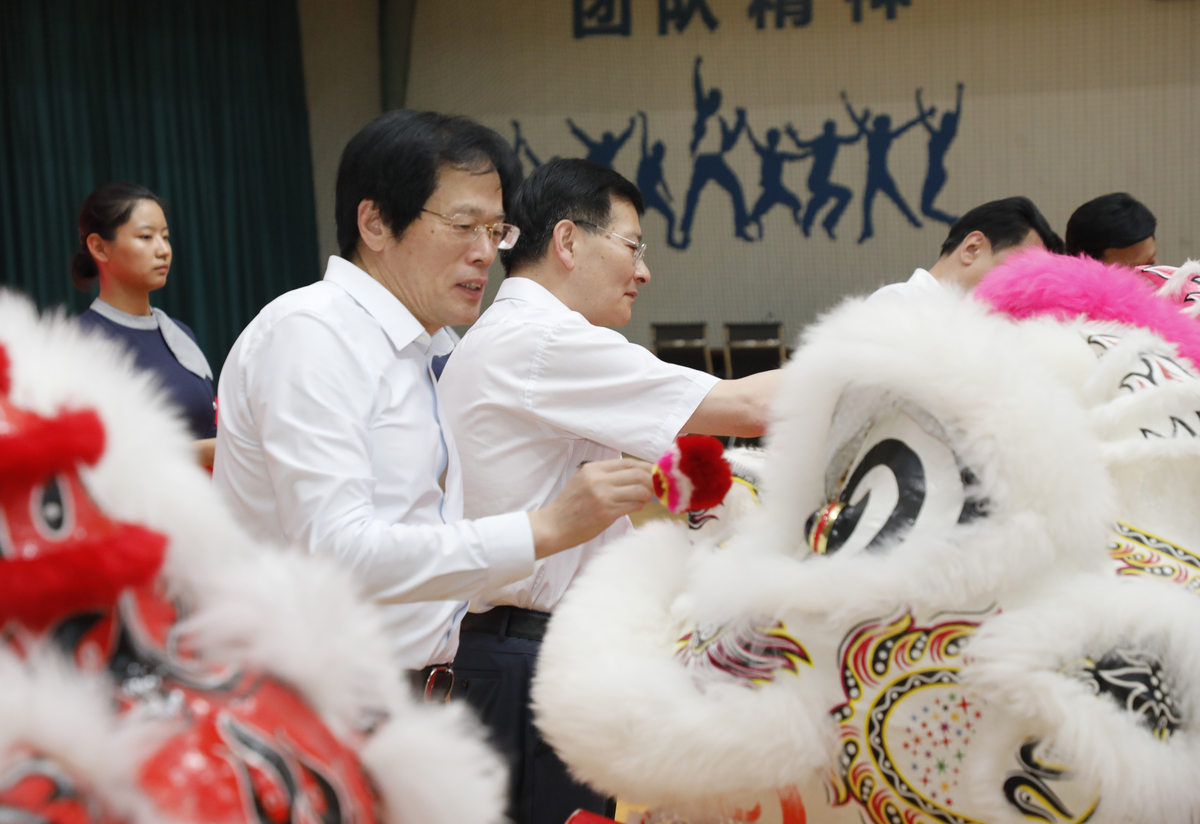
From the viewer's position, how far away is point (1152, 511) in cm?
96

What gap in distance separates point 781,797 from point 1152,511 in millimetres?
450

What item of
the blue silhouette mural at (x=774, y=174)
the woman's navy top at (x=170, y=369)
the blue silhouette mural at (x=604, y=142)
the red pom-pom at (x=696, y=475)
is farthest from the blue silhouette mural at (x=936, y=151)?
the red pom-pom at (x=696, y=475)

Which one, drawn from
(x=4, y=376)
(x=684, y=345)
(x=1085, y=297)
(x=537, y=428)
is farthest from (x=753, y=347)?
(x=4, y=376)

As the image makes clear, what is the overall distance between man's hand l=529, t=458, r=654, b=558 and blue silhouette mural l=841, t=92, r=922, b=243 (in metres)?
6.25

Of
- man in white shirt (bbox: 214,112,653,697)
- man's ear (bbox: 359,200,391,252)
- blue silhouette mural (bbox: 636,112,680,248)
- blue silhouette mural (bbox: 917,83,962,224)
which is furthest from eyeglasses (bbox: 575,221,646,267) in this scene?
blue silhouette mural (bbox: 917,83,962,224)

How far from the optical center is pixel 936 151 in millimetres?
6949

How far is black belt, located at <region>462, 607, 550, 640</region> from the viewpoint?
1653 millimetres

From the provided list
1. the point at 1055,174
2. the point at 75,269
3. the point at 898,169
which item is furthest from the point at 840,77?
the point at 75,269

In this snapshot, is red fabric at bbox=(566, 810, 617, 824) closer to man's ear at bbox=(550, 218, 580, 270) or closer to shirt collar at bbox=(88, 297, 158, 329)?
man's ear at bbox=(550, 218, 580, 270)

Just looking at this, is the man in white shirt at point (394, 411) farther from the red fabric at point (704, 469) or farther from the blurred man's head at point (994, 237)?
the blurred man's head at point (994, 237)

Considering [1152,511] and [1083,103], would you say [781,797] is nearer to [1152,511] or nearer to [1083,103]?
[1152,511]

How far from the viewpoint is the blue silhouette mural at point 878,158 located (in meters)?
6.98

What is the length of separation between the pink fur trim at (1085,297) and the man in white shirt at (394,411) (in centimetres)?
49

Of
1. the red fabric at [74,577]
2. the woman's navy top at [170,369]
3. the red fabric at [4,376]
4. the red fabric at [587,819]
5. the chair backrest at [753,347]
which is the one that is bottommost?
the chair backrest at [753,347]
